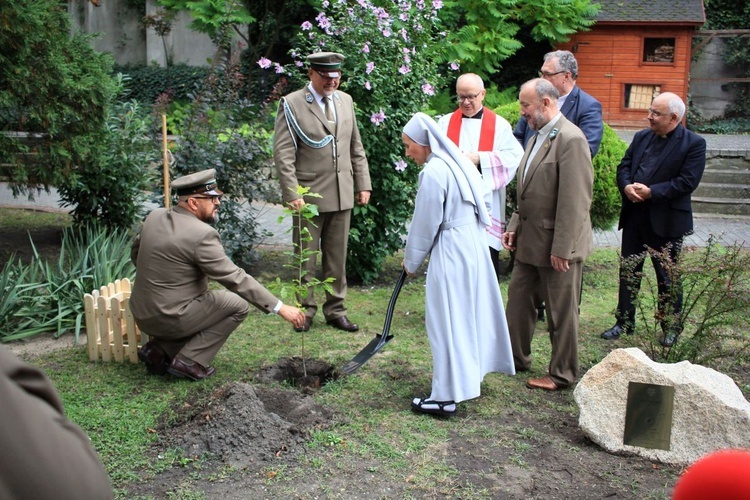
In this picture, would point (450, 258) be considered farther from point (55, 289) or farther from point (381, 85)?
point (55, 289)

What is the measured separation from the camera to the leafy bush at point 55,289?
6.49m

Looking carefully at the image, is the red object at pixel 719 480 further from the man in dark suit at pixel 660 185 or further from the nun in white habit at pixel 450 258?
the man in dark suit at pixel 660 185

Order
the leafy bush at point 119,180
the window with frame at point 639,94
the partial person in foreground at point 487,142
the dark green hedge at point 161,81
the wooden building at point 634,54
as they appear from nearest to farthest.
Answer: the partial person in foreground at point 487,142, the leafy bush at point 119,180, the wooden building at point 634,54, the window with frame at point 639,94, the dark green hedge at point 161,81

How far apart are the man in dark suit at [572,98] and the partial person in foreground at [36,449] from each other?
5.44 metres

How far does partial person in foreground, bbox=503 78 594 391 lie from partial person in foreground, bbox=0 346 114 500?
4.21 meters

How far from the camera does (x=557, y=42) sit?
18.9 metres

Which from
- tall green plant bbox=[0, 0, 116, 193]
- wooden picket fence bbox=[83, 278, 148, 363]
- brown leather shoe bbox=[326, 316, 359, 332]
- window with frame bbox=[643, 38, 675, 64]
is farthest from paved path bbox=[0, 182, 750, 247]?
window with frame bbox=[643, 38, 675, 64]

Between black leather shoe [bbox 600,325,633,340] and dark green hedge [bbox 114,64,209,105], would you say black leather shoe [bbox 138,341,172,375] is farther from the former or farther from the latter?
dark green hedge [bbox 114,64,209,105]

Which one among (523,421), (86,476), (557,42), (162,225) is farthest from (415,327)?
(557,42)

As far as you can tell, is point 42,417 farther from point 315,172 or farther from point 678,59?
point 678,59

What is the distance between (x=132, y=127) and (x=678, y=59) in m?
14.3

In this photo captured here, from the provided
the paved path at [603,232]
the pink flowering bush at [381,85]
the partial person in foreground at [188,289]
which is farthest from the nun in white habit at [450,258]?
the paved path at [603,232]

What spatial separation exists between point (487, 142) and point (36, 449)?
560cm

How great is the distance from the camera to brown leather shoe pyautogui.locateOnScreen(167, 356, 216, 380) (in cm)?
543
